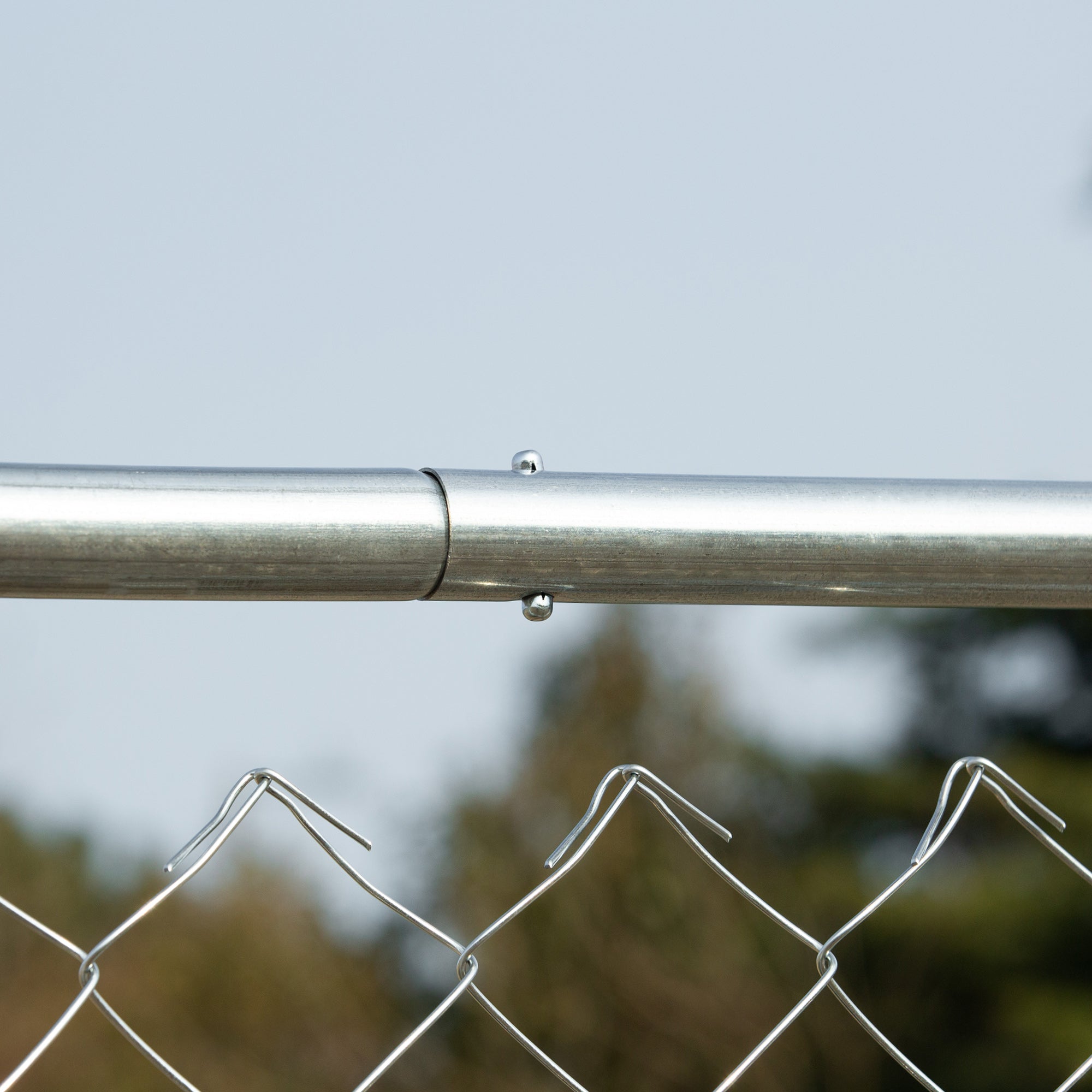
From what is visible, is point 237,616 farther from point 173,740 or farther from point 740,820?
point 740,820

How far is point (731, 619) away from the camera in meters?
9.41

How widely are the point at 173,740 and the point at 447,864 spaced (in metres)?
3.98

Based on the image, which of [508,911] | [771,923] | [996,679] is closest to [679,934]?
[771,923]

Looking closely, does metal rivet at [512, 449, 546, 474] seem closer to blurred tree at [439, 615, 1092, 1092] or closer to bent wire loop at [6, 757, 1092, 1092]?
bent wire loop at [6, 757, 1092, 1092]

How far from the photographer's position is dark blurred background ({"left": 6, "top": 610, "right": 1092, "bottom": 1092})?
290 inches

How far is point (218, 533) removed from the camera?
320mm

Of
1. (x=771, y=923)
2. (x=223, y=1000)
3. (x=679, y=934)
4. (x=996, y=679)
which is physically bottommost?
(x=223, y=1000)

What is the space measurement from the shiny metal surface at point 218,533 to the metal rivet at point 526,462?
4cm

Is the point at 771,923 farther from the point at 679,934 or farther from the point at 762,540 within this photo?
the point at 762,540

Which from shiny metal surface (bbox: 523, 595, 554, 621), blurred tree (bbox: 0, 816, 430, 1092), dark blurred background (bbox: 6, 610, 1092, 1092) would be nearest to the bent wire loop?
shiny metal surface (bbox: 523, 595, 554, 621)

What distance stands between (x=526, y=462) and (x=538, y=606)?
0.14ft

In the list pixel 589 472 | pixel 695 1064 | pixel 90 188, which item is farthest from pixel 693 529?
pixel 90 188

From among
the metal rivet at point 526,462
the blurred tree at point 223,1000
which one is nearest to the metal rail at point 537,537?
the metal rivet at point 526,462

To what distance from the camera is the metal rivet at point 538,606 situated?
0.36m
